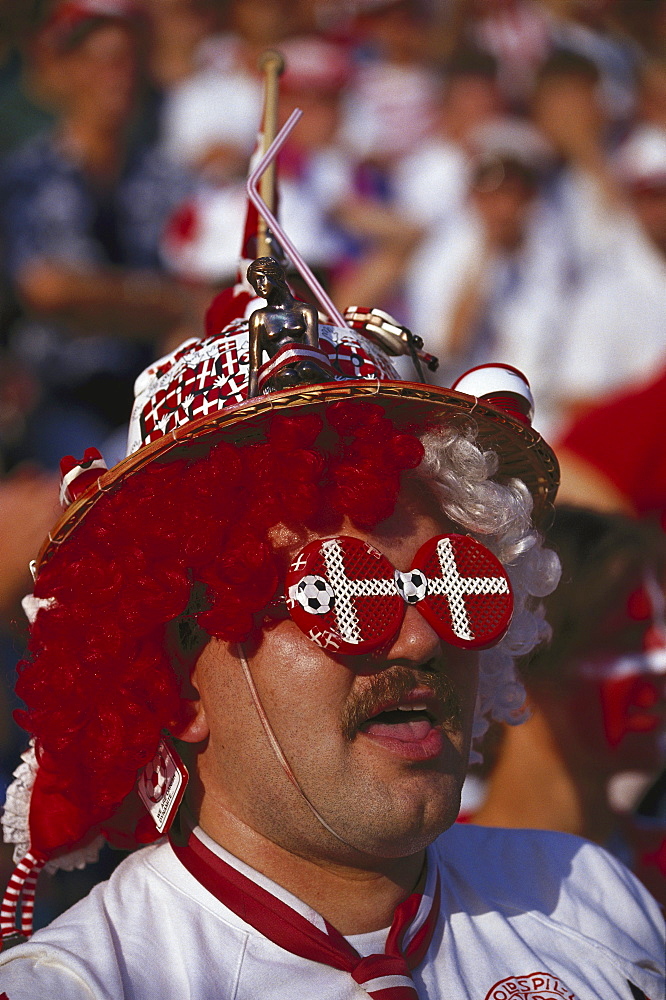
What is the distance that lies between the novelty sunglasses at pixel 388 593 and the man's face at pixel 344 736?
Answer: 0.04m

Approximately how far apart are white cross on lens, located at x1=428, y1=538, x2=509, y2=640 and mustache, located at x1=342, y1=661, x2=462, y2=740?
3.8 inches

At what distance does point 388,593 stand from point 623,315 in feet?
16.4

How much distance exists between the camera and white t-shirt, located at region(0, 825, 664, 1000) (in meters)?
1.85

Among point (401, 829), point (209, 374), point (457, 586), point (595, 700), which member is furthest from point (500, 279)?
point (401, 829)

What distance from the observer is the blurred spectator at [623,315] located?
637cm

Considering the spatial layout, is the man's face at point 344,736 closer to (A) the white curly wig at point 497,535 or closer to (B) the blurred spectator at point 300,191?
(A) the white curly wig at point 497,535

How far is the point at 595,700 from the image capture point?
3.45 meters

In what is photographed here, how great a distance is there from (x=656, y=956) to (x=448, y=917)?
0.54 metres

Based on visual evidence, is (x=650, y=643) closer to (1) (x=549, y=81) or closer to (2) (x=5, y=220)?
(2) (x=5, y=220)

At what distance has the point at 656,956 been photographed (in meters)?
2.43

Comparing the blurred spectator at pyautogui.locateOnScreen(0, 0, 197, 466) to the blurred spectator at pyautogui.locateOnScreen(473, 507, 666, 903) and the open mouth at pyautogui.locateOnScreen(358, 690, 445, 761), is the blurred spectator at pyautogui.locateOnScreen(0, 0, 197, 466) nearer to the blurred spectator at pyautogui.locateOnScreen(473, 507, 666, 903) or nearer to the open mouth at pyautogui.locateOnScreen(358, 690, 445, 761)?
the blurred spectator at pyautogui.locateOnScreen(473, 507, 666, 903)

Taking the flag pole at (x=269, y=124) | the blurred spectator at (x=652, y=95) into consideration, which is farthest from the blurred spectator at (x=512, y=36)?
the flag pole at (x=269, y=124)

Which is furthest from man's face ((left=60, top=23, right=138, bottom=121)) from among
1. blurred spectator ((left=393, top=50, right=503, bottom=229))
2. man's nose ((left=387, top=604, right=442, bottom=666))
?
man's nose ((left=387, top=604, right=442, bottom=666))

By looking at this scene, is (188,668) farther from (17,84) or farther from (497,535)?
(17,84)
